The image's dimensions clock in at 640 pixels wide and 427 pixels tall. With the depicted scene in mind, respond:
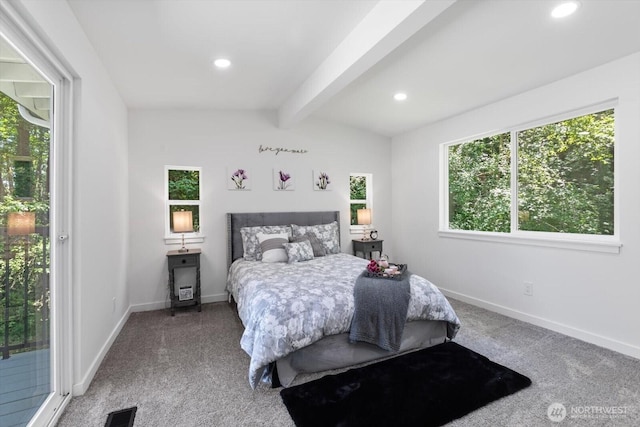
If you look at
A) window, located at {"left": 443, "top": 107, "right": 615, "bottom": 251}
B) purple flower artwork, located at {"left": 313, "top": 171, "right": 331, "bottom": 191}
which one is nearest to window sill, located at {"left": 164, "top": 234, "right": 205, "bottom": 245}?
purple flower artwork, located at {"left": 313, "top": 171, "right": 331, "bottom": 191}

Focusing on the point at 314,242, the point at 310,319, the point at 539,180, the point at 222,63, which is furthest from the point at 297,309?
the point at 539,180

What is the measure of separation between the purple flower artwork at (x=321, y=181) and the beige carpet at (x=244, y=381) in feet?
7.73

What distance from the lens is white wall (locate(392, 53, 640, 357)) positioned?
261cm

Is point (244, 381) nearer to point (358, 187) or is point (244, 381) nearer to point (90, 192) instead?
point (90, 192)

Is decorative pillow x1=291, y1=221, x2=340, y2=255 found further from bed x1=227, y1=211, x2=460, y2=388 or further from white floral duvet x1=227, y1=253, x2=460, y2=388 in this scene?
white floral duvet x1=227, y1=253, x2=460, y2=388

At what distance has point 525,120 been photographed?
11.0 ft

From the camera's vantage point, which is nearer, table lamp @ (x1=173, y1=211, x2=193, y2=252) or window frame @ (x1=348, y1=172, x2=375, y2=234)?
table lamp @ (x1=173, y1=211, x2=193, y2=252)

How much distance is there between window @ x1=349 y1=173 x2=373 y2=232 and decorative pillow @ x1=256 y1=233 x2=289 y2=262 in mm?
1478

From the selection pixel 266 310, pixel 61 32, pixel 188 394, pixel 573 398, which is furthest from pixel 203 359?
pixel 573 398

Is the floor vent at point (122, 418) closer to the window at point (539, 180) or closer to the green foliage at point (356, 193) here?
the green foliage at point (356, 193)

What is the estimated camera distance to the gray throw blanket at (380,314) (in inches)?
94.0

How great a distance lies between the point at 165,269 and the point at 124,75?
225cm

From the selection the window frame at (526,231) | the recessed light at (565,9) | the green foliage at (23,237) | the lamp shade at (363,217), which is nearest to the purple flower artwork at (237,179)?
the lamp shade at (363,217)

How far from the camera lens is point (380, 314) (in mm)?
2428
